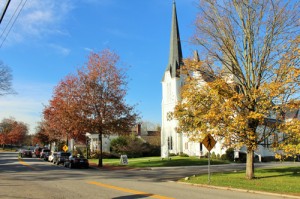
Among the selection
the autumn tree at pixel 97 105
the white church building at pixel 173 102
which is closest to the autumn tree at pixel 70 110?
the autumn tree at pixel 97 105

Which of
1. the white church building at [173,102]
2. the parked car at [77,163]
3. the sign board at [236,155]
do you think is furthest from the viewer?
the white church building at [173,102]

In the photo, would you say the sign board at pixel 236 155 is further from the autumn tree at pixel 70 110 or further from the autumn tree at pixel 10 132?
the autumn tree at pixel 10 132

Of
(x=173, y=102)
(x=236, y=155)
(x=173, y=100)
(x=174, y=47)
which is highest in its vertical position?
(x=174, y=47)

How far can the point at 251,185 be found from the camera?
17.5 metres

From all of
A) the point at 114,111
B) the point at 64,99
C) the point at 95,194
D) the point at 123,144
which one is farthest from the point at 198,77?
the point at 123,144

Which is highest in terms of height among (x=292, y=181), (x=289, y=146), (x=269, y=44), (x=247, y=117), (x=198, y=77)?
(x=269, y=44)

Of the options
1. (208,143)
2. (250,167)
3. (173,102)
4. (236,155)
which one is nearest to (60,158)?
(173,102)

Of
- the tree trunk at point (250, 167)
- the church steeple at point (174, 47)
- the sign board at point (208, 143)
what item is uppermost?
the church steeple at point (174, 47)

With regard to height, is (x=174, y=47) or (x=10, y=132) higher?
(x=174, y=47)

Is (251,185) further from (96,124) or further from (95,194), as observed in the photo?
(96,124)

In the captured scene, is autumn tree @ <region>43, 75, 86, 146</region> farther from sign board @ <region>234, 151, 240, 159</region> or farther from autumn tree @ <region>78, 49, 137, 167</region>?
sign board @ <region>234, 151, 240, 159</region>

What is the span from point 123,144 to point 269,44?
1660 inches

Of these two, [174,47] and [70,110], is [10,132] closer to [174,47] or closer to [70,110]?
[174,47]

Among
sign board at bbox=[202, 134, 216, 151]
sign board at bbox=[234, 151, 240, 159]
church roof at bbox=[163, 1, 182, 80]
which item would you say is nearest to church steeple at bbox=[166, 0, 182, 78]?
church roof at bbox=[163, 1, 182, 80]
